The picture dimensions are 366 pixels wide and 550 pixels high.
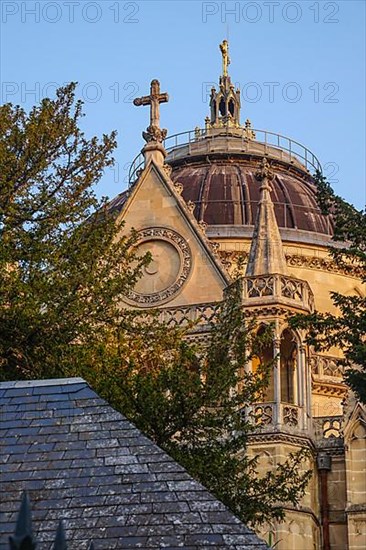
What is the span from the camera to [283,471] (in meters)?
22.7

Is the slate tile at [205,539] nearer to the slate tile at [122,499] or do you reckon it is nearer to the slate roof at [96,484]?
the slate roof at [96,484]

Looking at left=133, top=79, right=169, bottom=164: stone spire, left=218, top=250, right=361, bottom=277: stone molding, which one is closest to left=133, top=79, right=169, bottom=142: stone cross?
left=133, top=79, right=169, bottom=164: stone spire

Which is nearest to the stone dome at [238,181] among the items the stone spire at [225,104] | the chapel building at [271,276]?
the chapel building at [271,276]

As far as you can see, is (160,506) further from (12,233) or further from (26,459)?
(12,233)

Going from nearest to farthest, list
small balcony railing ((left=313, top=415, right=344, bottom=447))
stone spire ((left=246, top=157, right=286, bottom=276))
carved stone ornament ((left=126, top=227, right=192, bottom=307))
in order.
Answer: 1. small balcony railing ((left=313, top=415, right=344, bottom=447))
2. stone spire ((left=246, top=157, right=286, bottom=276))
3. carved stone ornament ((left=126, top=227, right=192, bottom=307))

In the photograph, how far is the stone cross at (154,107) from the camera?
34.4m

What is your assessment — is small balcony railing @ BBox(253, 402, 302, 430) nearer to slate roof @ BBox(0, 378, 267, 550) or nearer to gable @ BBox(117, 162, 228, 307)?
gable @ BBox(117, 162, 228, 307)

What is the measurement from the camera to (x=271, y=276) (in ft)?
97.6

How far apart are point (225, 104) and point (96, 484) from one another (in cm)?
4180

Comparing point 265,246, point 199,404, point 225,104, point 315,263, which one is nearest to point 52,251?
point 199,404

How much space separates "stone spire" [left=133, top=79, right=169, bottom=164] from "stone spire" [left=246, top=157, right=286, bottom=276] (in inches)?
159

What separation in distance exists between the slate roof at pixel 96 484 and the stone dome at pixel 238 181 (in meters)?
28.8

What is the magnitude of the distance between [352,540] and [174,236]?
10.4 meters

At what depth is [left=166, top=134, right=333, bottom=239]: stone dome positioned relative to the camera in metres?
42.8
